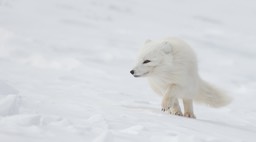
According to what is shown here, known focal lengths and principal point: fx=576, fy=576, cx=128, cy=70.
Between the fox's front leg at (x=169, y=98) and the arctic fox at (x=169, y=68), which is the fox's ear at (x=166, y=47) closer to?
the arctic fox at (x=169, y=68)

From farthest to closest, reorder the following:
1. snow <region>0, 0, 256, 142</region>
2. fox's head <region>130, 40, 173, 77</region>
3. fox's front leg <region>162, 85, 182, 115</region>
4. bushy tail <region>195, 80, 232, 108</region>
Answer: bushy tail <region>195, 80, 232, 108</region>, fox's front leg <region>162, 85, 182, 115</region>, fox's head <region>130, 40, 173, 77</region>, snow <region>0, 0, 256, 142</region>

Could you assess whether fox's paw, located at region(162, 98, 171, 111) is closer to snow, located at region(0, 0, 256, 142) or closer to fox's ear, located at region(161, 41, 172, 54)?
snow, located at region(0, 0, 256, 142)

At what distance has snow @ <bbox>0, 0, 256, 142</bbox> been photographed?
12.3 feet

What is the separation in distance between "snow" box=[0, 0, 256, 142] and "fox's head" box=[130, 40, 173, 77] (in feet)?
1.41

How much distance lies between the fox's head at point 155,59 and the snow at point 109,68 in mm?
428

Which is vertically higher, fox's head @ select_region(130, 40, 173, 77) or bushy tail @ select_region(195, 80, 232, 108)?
fox's head @ select_region(130, 40, 173, 77)

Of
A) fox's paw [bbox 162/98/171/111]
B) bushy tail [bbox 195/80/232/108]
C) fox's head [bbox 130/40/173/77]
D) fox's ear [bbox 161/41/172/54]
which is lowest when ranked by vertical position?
fox's paw [bbox 162/98/171/111]

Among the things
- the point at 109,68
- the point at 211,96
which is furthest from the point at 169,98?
the point at 109,68

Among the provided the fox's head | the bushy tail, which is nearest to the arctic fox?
the fox's head

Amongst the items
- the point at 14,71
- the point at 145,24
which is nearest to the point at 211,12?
the point at 145,24

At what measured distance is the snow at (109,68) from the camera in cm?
376

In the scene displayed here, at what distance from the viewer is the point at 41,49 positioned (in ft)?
42.9

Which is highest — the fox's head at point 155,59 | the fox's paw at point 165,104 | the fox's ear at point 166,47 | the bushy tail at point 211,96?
the fox's ear at point 166,47

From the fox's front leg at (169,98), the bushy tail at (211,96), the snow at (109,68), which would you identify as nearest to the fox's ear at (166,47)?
the fox's front leg at (169,98)
